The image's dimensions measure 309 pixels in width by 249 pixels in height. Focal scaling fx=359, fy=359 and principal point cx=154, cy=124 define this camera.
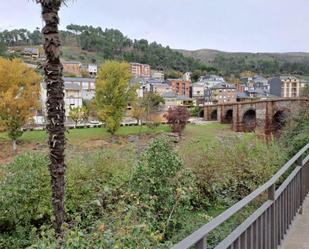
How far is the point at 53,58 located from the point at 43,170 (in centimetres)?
452

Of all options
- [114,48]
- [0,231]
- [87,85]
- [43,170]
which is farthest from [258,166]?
[114,48]

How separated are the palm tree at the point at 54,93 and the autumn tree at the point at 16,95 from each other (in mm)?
26174

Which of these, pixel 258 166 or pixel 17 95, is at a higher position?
pixel 17 95

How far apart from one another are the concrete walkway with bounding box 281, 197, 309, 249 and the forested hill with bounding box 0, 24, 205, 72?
10865 centimetres

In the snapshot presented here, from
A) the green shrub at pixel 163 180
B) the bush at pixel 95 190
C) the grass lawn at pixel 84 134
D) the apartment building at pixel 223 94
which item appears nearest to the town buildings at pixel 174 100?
the apartment building at pixel 223 94

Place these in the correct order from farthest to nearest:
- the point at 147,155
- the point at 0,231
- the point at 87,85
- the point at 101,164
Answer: the point at 87,85 → the point at 101,164 → the point at 0,231 → the point at 147,155

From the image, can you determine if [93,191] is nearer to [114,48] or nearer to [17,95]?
[17,95]

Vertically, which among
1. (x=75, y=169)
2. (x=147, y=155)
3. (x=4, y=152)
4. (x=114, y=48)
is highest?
(x=114, y=48)

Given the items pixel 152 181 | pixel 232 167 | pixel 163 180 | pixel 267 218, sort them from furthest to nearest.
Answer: pixel 232 167 < pixel 163 180 < pixel 152 181 < pixel 267 218

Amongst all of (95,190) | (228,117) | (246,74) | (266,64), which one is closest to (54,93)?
(95,190)

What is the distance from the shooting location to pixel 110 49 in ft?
378

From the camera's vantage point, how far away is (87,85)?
6881 centimetres

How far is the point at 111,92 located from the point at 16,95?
893cm

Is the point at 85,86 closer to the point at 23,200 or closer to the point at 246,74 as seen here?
the point at 23,200
